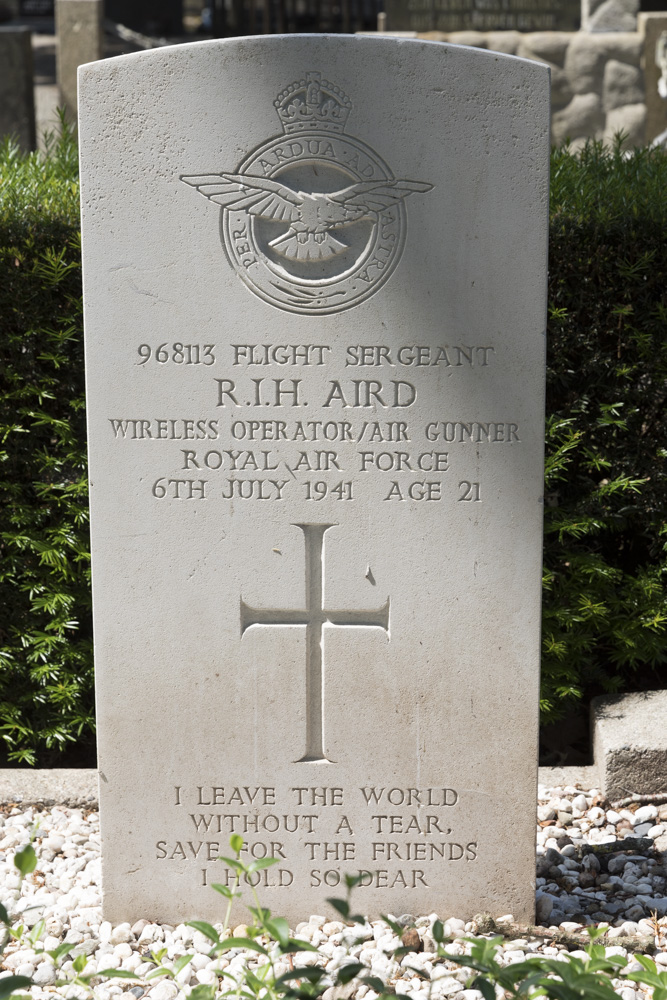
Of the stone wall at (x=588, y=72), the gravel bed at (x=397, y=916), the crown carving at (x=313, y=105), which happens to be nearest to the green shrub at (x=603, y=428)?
the gravel bed at (x=397, y=916)

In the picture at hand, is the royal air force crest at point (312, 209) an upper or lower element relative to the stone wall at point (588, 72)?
lower

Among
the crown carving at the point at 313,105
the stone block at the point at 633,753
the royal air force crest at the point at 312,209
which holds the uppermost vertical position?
the crown carving at the point at 313,105

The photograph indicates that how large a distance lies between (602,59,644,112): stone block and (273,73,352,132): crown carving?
641 cm

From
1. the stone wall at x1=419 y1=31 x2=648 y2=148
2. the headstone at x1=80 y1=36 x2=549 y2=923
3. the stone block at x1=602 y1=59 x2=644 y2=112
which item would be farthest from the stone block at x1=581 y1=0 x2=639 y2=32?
the headstone at x1=80 y1=36 x2=549 y2=923

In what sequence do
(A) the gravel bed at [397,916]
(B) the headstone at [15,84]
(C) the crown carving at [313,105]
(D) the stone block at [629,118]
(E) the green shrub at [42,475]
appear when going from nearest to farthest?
1. (C) the crown carving at [313,105]
2. (A) the gravel bed at [397,916]
3. (E) the green shrub at [42,475]
4. (B) the headstone at [15,84]
5. (D) the stone block at [629,118]

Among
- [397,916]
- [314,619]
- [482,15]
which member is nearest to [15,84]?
[482,15]

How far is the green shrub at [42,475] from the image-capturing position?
3.26 meters

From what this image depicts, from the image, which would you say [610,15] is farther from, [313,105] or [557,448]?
[313,105]

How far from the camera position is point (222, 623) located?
8.28ft

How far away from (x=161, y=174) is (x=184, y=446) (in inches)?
24.0

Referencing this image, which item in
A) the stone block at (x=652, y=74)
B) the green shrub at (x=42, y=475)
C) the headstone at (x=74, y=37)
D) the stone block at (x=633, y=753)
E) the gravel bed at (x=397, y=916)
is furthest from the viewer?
the stone block at (x=652, y=74)

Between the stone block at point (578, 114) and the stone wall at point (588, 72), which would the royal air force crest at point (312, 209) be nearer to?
the stone wall at point (588, 72)

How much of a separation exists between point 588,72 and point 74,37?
3.77m

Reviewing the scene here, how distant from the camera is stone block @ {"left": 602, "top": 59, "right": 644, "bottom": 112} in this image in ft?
26.0
